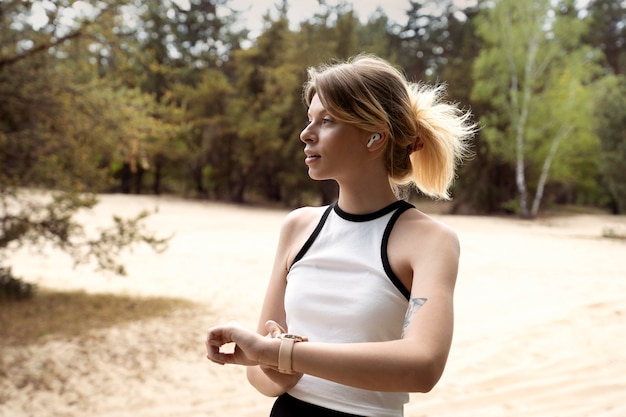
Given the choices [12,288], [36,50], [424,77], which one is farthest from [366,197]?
[424,77]

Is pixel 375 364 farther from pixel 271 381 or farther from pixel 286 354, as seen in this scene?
pixel 271 381

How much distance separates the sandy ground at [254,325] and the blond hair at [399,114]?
81.4 inches

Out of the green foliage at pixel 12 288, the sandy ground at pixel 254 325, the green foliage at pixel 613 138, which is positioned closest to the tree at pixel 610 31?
the green foliage at pixel 613 138

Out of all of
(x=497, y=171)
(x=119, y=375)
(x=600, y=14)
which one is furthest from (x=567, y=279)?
(x=600, y=14)

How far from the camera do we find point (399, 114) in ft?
3.40

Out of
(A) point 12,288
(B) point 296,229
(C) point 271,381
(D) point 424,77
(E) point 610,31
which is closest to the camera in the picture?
(C) point 271,381

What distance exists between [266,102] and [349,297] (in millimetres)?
16635

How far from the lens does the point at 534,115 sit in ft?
50.0

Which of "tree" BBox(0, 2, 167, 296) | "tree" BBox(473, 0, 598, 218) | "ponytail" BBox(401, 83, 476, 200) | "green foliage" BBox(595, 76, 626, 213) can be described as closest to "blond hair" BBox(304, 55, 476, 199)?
"ponytail" BBox(401, 83, 476, 200)

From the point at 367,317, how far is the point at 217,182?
60.9 feet

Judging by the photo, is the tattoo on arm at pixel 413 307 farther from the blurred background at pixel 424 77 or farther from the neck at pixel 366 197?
the blurred background at pixel 424 77

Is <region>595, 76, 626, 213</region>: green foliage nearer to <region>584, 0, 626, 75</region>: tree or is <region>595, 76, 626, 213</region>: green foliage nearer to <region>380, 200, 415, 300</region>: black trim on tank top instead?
<region>584, 0, 626, 75</region>: tree

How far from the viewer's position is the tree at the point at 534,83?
1459cm

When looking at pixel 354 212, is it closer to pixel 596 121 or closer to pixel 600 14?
pixel 596 121
